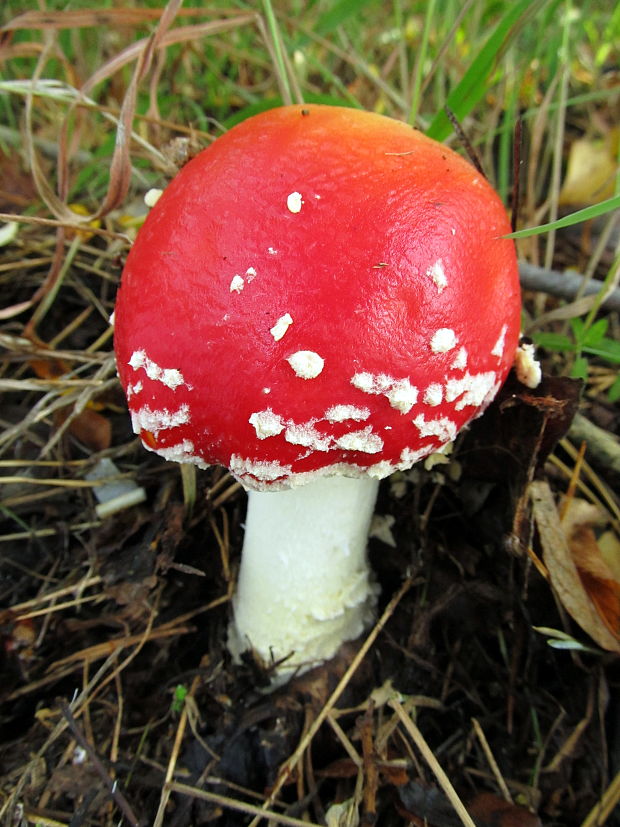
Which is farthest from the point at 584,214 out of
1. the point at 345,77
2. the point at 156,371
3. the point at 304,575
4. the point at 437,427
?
the point at 345,77

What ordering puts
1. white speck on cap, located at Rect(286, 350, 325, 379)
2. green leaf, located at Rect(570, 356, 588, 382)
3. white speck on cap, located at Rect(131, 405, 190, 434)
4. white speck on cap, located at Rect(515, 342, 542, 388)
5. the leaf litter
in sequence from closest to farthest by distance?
1. white speck on cap, located at Rect(286, 350, 325, 379)
2. white speck on cap, located at Rect(131, 405, 190, 434)
3. white speck on cap, located at Rect(515, 342, 542, 388)
4. the leaf litter
5. green leaf, located at Rect(570, 356, 588, 382)

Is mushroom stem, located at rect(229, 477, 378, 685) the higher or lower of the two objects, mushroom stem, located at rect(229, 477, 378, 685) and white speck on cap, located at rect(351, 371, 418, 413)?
the lower

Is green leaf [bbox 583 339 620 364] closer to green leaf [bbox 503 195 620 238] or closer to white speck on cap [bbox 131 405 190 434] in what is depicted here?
green leaf [bbox 503 195 620 238]

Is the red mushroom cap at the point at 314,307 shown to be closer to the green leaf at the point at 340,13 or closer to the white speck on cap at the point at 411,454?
the white speck on cap at the point at 411,454

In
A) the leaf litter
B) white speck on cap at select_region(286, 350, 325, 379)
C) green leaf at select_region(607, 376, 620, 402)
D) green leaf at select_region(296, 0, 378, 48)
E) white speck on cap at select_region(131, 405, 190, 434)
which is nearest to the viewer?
white speck on cap at select_region(286, 350, 325, 379)

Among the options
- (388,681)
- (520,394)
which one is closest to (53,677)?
(388,681)

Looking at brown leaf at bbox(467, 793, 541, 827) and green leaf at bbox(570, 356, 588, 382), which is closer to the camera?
brown leaf at bbox(467, 793, 541, 827)

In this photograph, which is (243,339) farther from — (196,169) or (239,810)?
(239,810)

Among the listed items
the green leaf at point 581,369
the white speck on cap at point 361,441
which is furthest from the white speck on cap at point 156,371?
the green leaf at point 581,369

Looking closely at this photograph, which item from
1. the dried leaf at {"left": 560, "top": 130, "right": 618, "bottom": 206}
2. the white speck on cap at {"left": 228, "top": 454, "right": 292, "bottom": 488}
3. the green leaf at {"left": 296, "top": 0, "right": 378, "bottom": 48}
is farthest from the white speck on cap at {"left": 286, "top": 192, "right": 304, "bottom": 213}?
the dried leaf at {"left": 560, "top": 130, "right": 618, "bottom": 206}
